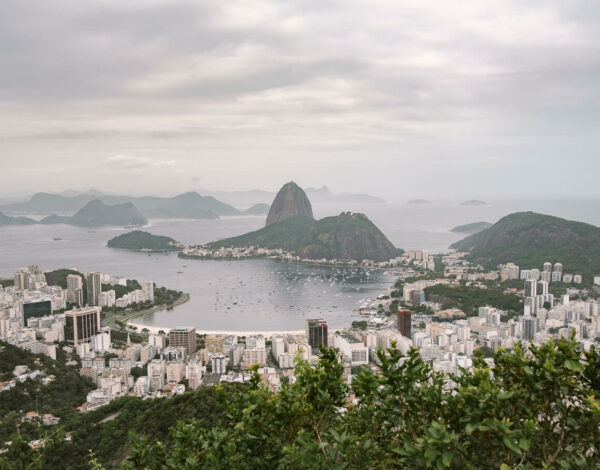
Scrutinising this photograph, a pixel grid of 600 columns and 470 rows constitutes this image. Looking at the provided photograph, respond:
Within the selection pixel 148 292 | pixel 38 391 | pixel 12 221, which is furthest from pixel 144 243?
pixel 12 221

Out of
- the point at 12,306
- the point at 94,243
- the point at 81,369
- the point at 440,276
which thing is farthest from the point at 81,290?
the point at 94,243

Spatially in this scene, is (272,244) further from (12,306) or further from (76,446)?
(76,446)

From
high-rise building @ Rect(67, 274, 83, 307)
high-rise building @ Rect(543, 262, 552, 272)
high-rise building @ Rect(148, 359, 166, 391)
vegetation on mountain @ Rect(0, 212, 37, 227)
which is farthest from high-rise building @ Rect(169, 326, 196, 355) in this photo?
vegetation on mountain @ Rect(0, 212, 37, 227)

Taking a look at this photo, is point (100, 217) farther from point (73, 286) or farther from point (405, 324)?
point (405, 324)

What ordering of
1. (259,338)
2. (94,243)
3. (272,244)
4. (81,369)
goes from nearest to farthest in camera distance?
(81,369) → (259,338) → (272,244) → (94,243)

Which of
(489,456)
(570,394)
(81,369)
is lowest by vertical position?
(81,369)

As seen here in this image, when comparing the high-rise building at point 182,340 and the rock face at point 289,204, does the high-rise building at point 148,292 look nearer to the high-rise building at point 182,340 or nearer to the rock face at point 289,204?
the high-rise building at point 182,340
